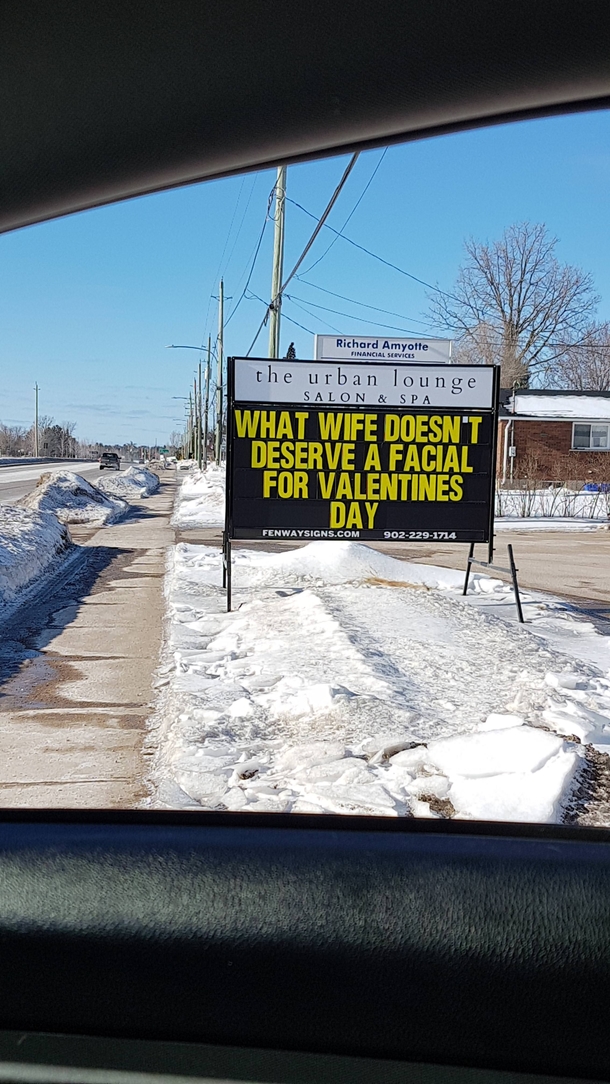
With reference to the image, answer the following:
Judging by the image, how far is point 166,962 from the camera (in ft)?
5.51

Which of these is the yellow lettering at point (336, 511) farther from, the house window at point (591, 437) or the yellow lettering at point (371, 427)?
the house window at point (591, 437)

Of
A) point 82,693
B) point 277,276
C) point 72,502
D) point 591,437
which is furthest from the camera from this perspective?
point 591,437

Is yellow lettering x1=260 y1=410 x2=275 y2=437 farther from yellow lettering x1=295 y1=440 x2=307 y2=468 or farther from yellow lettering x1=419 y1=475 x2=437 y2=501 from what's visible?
yellow lettering x1=419 y1=475 x2=437 y2=501

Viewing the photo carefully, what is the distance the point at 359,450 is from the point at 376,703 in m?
3.99

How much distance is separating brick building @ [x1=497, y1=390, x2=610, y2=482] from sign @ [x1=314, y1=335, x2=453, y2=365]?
28432 mm

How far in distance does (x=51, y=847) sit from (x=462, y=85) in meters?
1.61

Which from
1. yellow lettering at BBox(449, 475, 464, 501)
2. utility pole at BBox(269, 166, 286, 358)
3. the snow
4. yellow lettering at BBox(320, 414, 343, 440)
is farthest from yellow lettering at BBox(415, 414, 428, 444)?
the snow

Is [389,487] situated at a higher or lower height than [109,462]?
lower

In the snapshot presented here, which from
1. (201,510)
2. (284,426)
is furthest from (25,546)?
(201,510)

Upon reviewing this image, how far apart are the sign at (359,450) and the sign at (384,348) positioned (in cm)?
40

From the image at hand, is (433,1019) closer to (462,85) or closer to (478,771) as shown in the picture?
(462,85)

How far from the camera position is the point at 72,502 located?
87.5 feet

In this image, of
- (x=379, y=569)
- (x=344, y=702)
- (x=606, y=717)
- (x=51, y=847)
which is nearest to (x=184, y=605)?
(x=379, y=569)

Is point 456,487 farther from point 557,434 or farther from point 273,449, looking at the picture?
point 557,434
